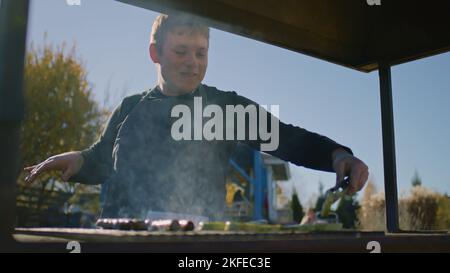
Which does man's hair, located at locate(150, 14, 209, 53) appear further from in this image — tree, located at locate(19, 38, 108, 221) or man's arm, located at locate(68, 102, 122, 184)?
tree, located at locate(19, 38, 108, 221)

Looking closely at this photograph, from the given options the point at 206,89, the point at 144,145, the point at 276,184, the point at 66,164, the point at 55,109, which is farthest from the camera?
the point at 276,184

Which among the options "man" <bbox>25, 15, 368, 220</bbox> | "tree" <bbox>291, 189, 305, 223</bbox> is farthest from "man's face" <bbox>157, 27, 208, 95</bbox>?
"tree" <bbox>291, 189, 305, 223</bbox>

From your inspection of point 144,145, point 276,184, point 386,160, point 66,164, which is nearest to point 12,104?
point 66,164

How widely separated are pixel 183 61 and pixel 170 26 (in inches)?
5.8

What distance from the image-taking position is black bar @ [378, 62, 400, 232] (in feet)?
5.29

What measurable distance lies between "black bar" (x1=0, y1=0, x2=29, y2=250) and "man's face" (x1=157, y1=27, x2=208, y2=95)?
2.90 feet

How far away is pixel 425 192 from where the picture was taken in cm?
386

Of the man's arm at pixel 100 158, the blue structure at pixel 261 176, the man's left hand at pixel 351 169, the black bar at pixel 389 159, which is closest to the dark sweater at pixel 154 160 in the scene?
the man's arm at pixel 100 158

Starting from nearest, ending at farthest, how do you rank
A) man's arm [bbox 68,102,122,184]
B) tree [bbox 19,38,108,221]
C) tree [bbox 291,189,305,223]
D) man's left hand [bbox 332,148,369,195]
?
man's left hand [bbox 332,148,369,195] → man's arm [bbox 68,102,122,184] → tree [bbox 19,38,108,221] → tree [bbox 291,189,305,223]

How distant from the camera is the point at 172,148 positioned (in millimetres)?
1435

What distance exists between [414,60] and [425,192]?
2512 mm

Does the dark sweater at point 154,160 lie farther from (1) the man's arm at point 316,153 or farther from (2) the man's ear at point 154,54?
(2) the man's ear at point 154,54

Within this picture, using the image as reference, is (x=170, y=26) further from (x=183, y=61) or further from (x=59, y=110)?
(x=59, y=110)
